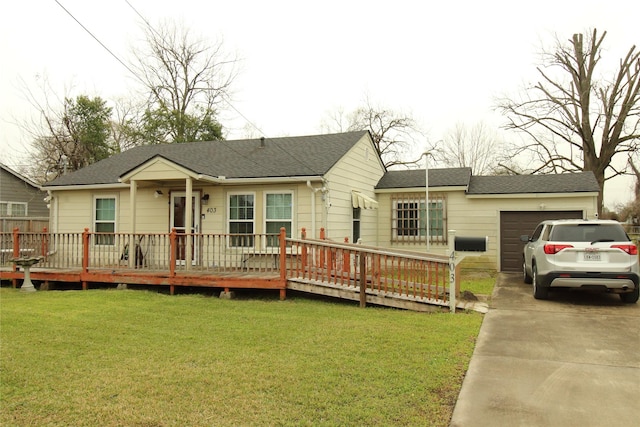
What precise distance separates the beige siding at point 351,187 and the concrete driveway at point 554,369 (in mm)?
4995

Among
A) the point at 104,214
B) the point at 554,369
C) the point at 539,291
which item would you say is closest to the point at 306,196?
the point at 539,291

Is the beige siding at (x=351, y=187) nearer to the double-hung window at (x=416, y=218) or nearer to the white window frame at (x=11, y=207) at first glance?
the double-hung window at (x=416, y=218)

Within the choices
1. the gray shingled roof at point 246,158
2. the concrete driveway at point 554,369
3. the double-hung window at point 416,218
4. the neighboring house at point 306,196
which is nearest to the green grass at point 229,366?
the concrete driveway at point 554,369

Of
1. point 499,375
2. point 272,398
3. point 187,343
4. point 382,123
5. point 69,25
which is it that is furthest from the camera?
point 382,123

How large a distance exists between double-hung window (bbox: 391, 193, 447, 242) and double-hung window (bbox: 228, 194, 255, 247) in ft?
17.7

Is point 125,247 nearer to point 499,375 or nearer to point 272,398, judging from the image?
point 272,398

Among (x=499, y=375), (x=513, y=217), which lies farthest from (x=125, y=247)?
(x=513, y=217)

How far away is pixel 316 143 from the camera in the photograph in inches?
542

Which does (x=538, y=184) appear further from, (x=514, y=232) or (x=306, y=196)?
(x=306, y=196)

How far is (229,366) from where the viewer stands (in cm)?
454

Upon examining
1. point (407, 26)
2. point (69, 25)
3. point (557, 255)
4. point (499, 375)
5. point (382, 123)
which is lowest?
point (499, 375)

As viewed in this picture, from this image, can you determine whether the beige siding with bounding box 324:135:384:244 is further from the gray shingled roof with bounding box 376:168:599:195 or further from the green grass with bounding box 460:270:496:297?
the green grass with bounding box 460:270:496:297

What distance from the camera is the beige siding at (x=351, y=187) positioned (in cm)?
1153

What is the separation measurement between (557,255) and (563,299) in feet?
4.13
